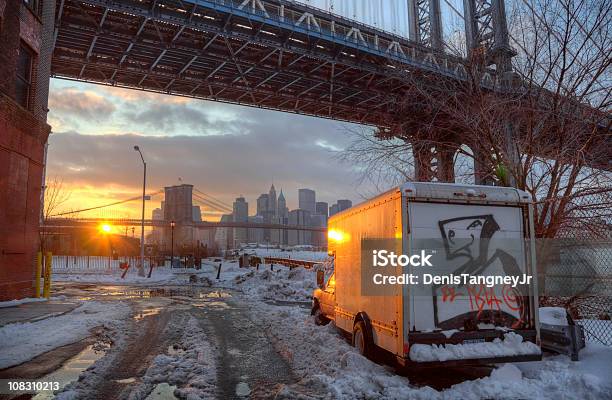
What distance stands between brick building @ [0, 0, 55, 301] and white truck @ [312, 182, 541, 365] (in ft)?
40.2

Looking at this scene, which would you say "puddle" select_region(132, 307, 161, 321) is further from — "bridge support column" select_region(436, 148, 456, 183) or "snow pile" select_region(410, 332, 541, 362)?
"bridge support column" select_region(436, 148, 456, 183)

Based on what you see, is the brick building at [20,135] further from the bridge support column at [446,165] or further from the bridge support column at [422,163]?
the bridge support column at [446,165]

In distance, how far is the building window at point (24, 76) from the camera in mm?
16028

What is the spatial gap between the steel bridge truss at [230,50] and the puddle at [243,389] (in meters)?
17.2

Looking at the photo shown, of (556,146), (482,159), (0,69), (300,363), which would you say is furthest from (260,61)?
(300,363)

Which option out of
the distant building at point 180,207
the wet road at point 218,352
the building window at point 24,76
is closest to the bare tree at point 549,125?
the wet road at point 218,352

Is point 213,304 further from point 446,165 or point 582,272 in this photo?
point 582,272

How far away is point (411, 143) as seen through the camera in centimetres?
1385

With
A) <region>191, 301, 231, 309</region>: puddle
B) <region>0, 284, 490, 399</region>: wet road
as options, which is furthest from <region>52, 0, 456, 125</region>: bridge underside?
<region>0, 284, 490, 399</region>: wet road

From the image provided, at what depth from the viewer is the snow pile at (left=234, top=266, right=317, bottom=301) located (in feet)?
67.9

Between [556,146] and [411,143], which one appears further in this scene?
[411,143]

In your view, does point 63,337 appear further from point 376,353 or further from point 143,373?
point 376,353

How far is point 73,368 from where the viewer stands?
7512mm

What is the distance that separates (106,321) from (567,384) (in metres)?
11.3
